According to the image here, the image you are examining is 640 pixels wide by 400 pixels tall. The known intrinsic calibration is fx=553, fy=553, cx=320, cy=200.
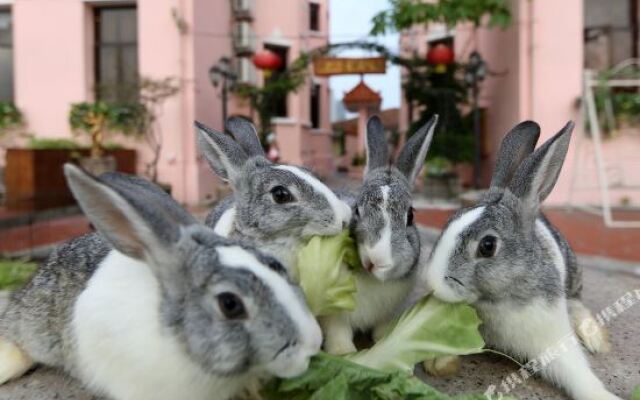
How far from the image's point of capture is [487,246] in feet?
6.57

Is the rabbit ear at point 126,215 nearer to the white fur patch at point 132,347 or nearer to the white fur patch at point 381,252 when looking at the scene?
the white fur patch at point 132,347

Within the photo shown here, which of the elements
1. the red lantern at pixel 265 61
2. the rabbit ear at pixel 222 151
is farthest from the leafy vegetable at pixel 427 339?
the red lantern at pixel 265 61

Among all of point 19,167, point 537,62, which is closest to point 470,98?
point 537,62

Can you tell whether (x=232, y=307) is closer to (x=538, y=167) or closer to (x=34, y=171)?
(x=538, y=167)

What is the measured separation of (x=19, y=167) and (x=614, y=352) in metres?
9.12

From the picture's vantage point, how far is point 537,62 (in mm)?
9633

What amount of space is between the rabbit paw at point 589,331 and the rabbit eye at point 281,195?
144cm

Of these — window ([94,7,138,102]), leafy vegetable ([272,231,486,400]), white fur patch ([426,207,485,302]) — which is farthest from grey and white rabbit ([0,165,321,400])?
window ([94,7,138,102])

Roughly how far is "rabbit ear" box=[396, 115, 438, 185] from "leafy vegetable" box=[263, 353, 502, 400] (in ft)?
3.30

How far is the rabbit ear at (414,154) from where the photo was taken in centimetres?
249

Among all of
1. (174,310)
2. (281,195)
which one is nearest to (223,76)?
(281,195)

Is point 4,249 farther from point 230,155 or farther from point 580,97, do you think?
point 580,97

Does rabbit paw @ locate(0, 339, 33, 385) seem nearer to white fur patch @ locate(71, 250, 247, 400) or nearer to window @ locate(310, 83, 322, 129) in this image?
white fur patch @ locate(71, 250, 247, 400)

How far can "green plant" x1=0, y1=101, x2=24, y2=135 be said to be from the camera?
36.4 feet
